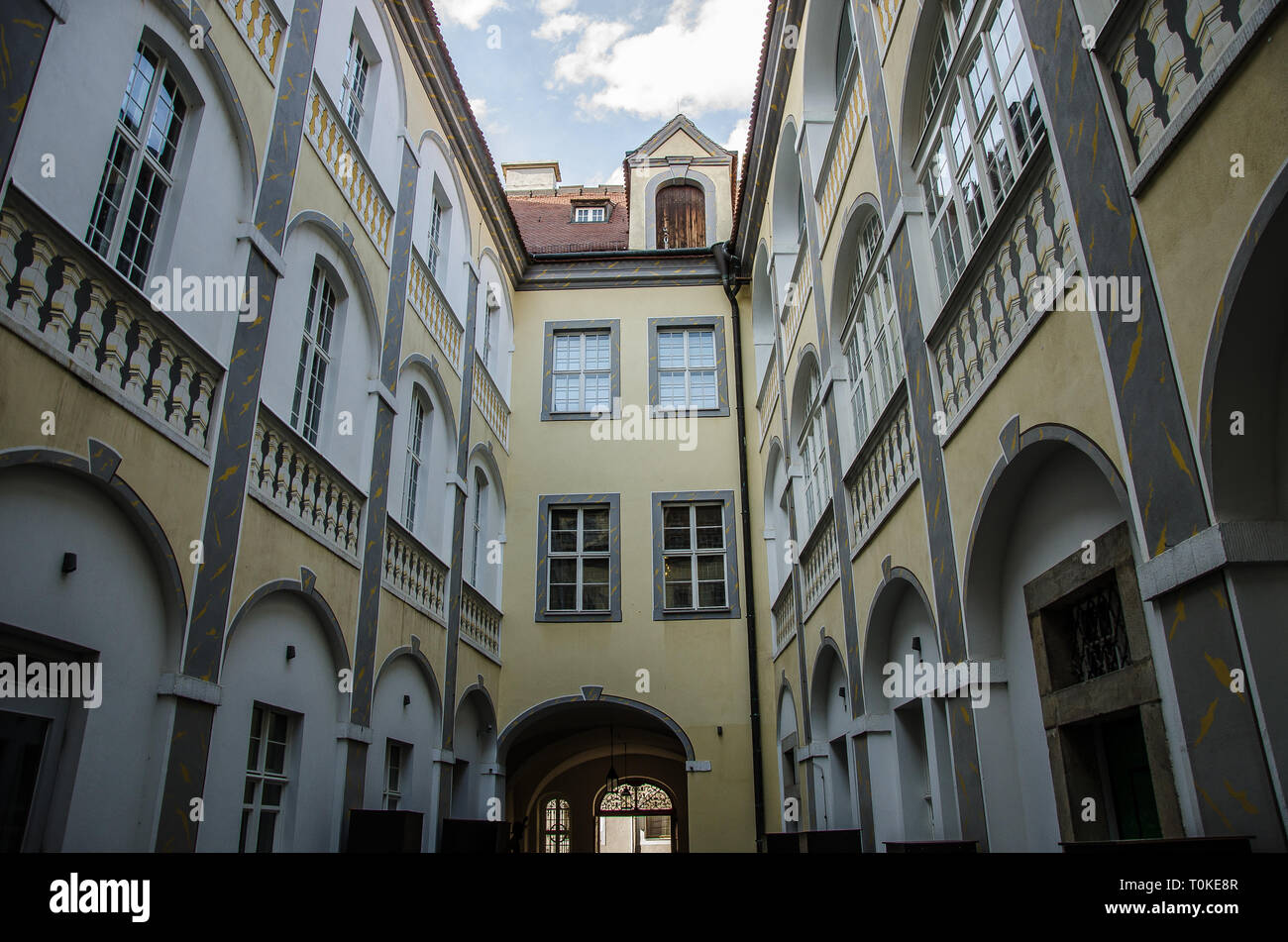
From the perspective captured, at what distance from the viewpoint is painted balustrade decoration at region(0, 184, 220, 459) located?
468 centimetres

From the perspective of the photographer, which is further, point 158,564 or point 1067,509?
point 158,564

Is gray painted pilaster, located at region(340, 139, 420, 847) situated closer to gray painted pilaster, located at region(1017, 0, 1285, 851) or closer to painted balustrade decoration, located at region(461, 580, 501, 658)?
painted balustrade decoration, located at region(461, 580, 501, 658)

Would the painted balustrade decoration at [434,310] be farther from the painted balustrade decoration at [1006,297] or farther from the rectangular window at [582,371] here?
the painted balustrade decoration at [1006,297]

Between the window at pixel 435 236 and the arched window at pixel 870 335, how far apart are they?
5.84 metres

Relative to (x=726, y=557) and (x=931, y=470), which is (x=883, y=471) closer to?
(x=931, y=470)

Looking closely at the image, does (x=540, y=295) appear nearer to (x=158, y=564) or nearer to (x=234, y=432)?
(x=234, y=432)

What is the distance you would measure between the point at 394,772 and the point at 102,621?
589 cm

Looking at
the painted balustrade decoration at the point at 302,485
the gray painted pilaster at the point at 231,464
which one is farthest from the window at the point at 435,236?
the painted balustrade decoration at the point at 302,485

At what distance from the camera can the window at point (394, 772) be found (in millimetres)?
10344

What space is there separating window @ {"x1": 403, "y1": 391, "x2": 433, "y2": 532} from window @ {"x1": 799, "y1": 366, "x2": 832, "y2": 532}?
5119 mm

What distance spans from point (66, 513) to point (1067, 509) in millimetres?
5741

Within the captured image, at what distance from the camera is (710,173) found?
20.1m

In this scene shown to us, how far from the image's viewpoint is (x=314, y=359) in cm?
888
